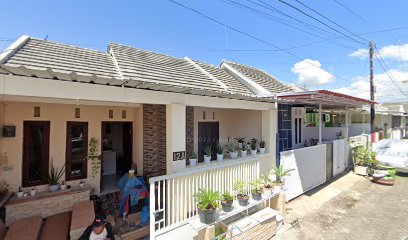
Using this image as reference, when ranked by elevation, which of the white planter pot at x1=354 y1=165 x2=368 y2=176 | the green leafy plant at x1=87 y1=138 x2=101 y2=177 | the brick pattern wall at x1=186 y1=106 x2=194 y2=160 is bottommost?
the white planter pot at x1=354 y1=165 x2=368 y2=176

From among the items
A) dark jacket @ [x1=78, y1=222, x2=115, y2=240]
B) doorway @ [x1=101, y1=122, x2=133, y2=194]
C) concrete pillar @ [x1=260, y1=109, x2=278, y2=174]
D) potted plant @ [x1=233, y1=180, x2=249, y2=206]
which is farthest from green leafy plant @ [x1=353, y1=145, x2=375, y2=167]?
dark jacket @ [x1=78, y1=222, x2=115, y2=240]

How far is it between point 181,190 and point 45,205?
4.04 metres

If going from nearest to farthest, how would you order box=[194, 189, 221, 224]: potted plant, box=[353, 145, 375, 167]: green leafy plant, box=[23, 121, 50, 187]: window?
1. box=[194, 189, 221, 224]: potted plant
2. box=[23, 121, 50, 187]: window
3. box=[353, 145, 375, 167]: green leafy plant

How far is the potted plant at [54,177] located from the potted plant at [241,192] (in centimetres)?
546

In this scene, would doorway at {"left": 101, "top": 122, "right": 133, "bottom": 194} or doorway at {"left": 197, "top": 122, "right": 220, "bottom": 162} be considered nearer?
doorway at {"left": 101, "top": 122, "right": 133, "bottom": 194}

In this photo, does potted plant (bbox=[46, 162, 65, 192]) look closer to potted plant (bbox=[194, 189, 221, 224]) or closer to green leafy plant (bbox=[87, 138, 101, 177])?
green leafy plant (bbox=[87, 138, 101, 177])

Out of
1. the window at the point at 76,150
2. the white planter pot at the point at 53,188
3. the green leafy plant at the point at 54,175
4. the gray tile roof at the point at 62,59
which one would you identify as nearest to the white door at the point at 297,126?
the gray tile roof at the point at 62,59

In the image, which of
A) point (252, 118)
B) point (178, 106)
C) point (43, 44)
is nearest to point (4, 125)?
point (43, 44)

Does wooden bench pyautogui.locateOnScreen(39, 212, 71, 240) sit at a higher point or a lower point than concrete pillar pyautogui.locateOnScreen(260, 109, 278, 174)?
lower

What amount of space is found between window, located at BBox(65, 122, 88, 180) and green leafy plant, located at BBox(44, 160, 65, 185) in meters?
0.16

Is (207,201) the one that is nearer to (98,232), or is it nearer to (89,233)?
(98,232)

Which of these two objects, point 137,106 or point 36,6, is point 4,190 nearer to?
point 137,106

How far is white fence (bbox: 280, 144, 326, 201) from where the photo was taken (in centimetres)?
745

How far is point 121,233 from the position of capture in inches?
197
